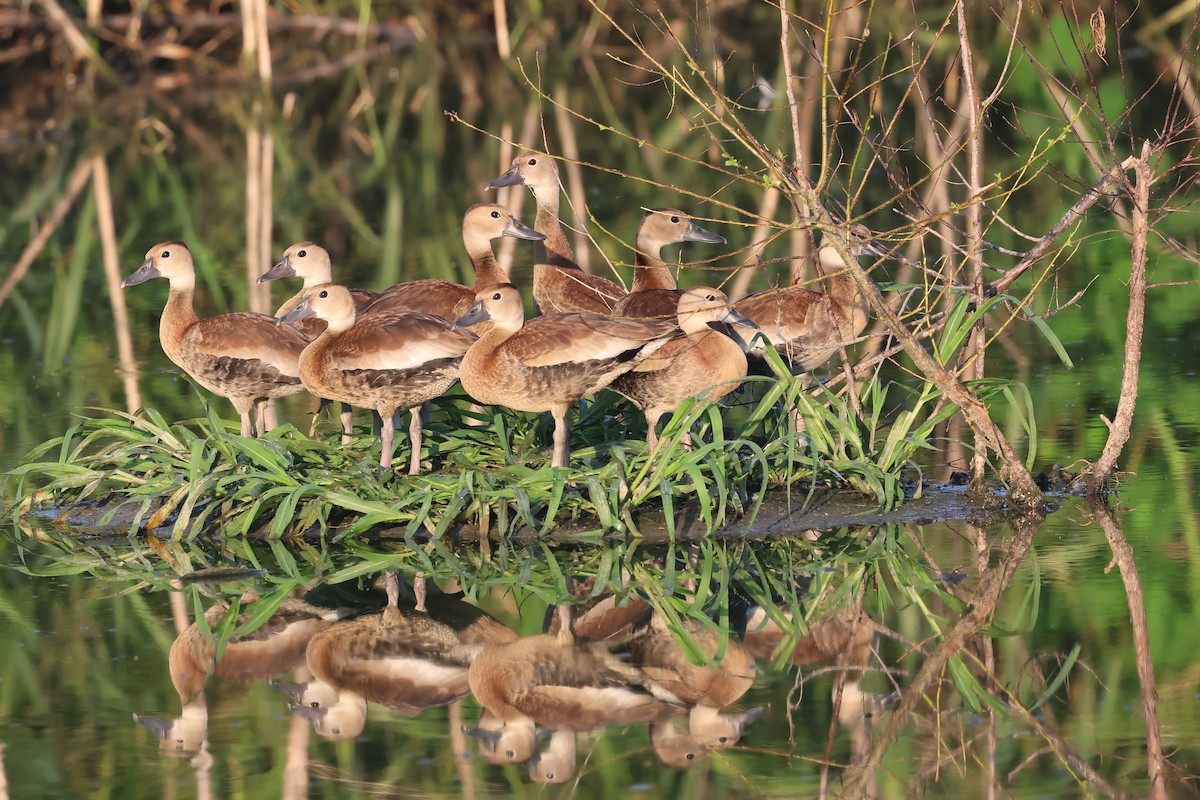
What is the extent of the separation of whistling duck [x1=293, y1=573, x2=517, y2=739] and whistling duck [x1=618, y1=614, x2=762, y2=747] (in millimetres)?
525

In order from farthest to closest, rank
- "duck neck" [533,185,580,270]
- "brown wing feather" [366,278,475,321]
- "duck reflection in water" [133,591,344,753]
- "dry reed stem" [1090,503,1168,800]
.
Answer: "duck neck" [533,185,580,270] < "brown wing feather" [366,278,475,321] < "duck reflection in water" [133,591,344,753] < "dry reed stem" [1090,503,1168,800]

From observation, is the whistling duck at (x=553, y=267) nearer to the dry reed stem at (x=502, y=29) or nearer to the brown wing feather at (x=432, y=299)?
the brown wing feather at (x=432, y=299)

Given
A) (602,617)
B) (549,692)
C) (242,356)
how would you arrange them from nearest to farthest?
(549,692), (602,617), (242,356)

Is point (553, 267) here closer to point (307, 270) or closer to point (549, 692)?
point (307, 270)

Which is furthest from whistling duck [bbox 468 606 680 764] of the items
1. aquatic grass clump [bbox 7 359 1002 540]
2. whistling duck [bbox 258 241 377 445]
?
whistling duck [bbox 258 241 377 445]

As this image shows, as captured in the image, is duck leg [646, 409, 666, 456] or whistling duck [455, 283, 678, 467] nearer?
whistling duck [455, 283, 678, 467]

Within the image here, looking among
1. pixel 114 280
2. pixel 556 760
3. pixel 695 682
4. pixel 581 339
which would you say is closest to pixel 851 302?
pixel 581 339

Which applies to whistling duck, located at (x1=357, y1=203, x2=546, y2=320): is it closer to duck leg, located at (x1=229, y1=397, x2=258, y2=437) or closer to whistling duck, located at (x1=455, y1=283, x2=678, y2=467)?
duck leg, located at (x1=229, y1=397, x2=258, y2=437)

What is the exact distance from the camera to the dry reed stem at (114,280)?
38.5 feet

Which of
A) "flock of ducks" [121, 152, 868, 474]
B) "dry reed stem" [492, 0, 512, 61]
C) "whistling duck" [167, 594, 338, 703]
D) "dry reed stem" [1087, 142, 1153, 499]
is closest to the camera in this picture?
"whistling duck" [167, 594, 338, 703]

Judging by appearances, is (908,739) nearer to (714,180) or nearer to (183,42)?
(714,180)

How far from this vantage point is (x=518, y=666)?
6.71m

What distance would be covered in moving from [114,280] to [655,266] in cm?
729

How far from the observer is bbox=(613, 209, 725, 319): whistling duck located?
28.6ft
